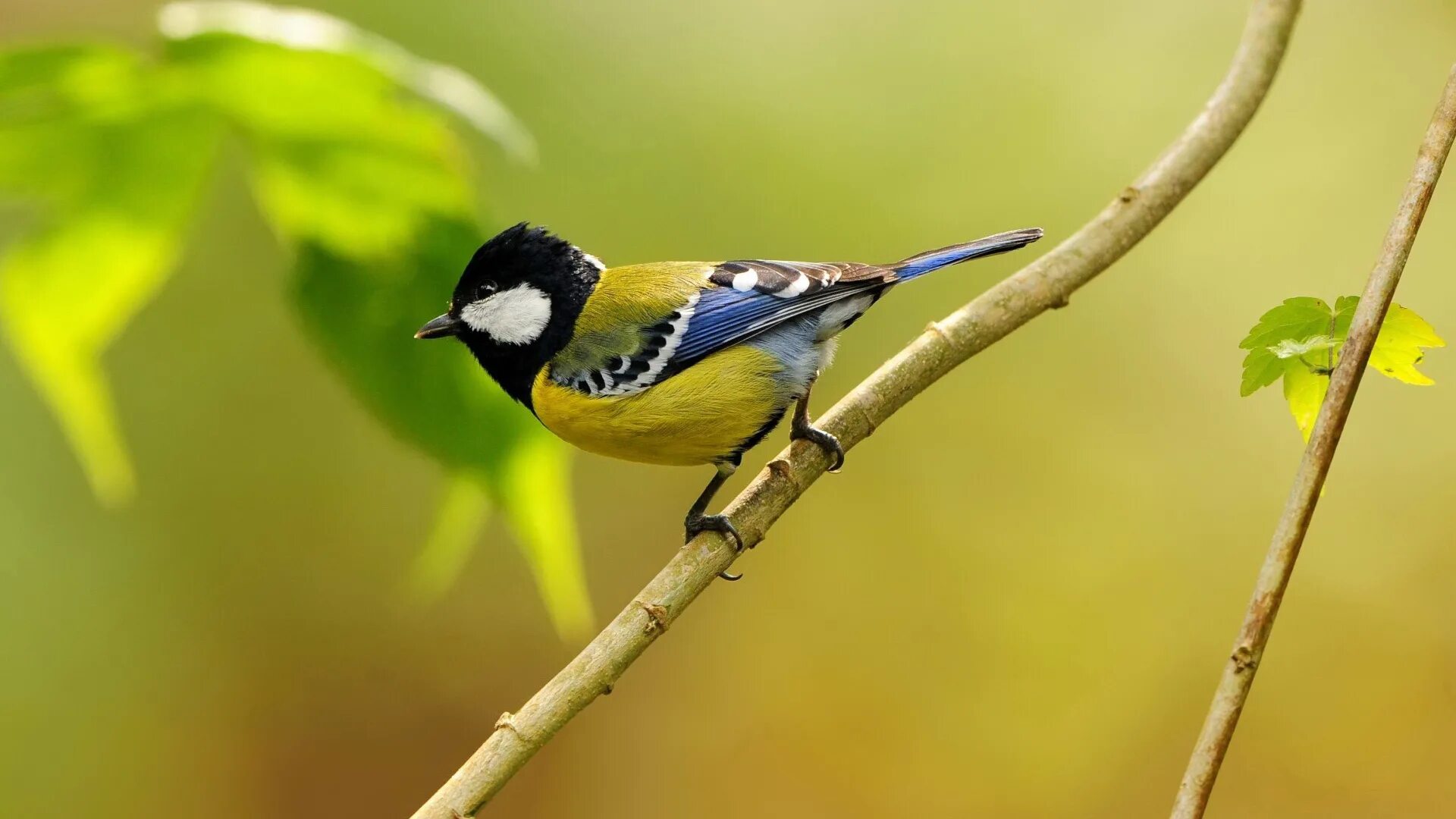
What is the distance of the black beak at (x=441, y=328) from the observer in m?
0.90

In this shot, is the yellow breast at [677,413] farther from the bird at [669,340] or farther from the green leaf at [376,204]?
the green leaf at [376,204]

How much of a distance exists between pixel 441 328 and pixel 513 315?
17 centimetres

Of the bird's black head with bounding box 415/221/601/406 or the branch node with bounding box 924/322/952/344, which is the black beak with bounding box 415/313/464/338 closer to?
the bird's black head with bounding box 415/221/601/406

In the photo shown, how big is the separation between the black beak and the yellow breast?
13cm

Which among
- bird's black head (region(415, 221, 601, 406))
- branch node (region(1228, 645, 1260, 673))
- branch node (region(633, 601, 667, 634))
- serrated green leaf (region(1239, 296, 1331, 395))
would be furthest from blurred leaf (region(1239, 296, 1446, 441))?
bird's black head (region(415, 221, 601, 406))

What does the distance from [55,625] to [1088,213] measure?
1780 millimetres

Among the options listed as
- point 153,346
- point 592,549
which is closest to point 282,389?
point 153,346

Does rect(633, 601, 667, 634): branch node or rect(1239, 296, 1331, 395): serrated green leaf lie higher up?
rect(1239, 296, 1331, 395): serrated green leaf

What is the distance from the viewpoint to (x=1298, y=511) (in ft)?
1.58

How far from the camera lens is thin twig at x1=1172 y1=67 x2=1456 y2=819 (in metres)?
0.47

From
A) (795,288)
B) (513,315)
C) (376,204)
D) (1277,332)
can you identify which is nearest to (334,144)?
(376,204)

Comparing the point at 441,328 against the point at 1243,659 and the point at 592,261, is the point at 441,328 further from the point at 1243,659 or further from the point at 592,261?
the point at 1243,659

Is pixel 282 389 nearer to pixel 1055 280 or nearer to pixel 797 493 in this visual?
pixel 797 493

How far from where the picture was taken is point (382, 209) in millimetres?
758
